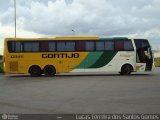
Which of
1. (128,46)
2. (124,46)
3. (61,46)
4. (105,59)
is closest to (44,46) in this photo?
(61,46)

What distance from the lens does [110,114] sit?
11664mm

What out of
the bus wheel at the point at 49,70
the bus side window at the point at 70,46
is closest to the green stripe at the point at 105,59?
the bus side window at the point at 70,46

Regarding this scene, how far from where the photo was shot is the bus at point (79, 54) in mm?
31594

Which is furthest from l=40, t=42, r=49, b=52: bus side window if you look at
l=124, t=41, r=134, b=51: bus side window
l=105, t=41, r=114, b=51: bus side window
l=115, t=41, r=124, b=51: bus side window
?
l=124, t=41, r=134, b=51: bus side window

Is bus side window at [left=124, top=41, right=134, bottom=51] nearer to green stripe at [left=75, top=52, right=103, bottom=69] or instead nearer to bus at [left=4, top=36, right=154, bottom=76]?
bus at [left=4, top=36, right=154, bottom=76]

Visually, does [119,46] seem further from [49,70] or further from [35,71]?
[35,71]

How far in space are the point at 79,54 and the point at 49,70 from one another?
98.6 inches

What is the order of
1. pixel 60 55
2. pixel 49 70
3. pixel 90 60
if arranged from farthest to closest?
1. pixel 49 70
2. pixel 60 55
3. pixel 90 60

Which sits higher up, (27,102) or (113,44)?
(113,44)

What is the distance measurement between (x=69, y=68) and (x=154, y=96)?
52.5 ft

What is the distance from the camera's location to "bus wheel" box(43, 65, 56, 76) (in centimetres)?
3172

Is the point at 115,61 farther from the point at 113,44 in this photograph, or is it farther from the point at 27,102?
the point at 27,102

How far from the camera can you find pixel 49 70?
1252 inches

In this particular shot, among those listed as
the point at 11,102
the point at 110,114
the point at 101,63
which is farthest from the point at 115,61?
the point at 110,114
